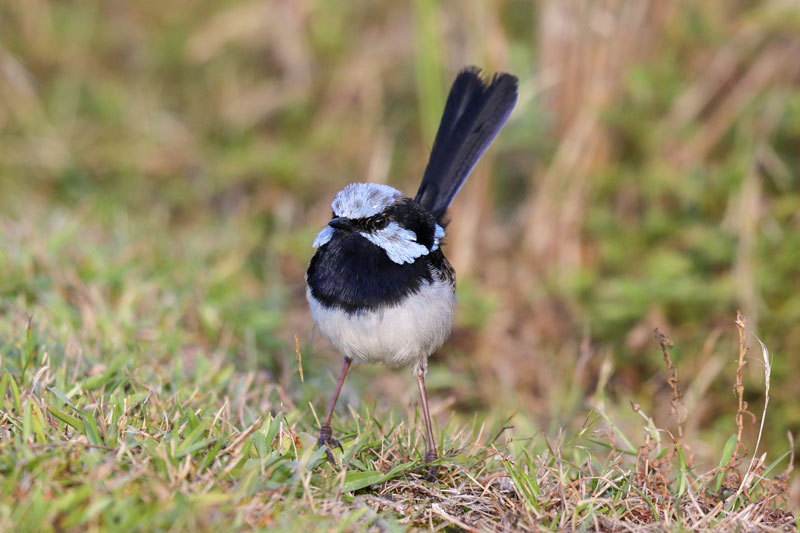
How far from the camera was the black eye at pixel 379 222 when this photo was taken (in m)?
3.07

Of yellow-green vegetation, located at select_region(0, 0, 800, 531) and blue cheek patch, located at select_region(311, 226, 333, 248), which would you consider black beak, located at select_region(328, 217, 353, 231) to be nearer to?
blue cheek patch, located at select_region(311, 226, 333, 248)

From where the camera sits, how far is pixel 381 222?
309 cm

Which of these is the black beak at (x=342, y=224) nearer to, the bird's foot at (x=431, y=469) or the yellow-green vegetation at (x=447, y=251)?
the yellow-green vegetation at (x=447, y=251)

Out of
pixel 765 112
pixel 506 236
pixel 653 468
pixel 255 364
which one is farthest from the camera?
pixel 506 236

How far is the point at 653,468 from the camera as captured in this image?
280 cm

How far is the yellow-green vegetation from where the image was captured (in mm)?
2619

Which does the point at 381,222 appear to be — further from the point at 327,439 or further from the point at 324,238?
the point at 327,439

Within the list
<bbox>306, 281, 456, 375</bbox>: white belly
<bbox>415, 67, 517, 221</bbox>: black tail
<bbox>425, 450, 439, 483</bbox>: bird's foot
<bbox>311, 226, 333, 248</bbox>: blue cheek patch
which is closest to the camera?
<bbox>425, 450, 439, 483</bbox>: bird's foot

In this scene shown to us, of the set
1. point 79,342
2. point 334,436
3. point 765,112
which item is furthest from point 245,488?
point 765,112

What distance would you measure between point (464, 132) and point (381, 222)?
0.94 meters

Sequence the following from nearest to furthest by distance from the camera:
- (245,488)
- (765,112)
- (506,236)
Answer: (245,488), (765,112), (506,236)

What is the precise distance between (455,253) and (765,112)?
82.0 inches

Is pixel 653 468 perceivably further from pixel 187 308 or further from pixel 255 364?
pixel 187 308

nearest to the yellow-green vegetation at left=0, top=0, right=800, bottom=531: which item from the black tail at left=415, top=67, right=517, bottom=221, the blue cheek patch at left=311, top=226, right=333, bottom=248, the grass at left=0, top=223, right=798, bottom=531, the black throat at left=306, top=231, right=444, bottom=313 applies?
the grass at left=0, top=223, right=798, bottom=531
